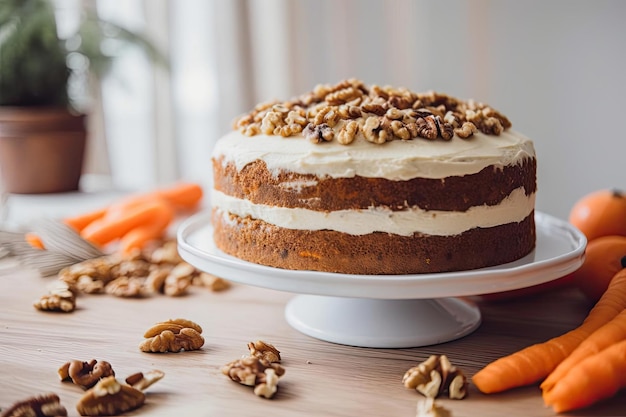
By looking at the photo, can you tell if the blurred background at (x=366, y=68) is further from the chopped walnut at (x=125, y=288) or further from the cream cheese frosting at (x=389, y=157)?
the cream cheese frosting at (x=389, y=157)

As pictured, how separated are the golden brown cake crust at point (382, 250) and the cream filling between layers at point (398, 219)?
0.01 meters

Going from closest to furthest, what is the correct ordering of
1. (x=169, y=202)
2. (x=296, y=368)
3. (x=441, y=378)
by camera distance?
(x=441, y=378) < (x=296, y=368) < (x=169, y=202)

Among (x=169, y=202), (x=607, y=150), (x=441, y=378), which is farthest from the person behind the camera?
(x=607, y=150)

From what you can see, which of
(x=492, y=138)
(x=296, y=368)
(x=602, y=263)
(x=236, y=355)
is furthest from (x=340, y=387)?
(x=602, y=263)

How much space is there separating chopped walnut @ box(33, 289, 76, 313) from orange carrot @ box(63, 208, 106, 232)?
1.97ft

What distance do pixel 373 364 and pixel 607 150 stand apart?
2.74 metres

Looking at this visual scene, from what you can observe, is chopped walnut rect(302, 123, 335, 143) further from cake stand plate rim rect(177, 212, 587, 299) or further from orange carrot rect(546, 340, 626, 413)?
orange carrot rect(546, 340, 626, 413)

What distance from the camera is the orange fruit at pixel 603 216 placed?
171cm

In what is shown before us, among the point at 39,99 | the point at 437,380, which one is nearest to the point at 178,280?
the point at 437,380

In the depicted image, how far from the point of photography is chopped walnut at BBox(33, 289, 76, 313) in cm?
162

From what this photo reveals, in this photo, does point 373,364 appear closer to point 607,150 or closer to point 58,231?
point 58,231

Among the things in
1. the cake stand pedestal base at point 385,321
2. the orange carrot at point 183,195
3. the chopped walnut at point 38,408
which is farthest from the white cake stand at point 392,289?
the orange carrot at point 183,195

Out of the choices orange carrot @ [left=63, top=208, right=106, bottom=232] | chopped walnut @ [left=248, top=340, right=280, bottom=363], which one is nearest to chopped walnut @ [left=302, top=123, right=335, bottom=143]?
chopped walnut @ [left=248, top=340, right=280, bottom=363]

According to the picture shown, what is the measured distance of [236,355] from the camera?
4.42 feet
